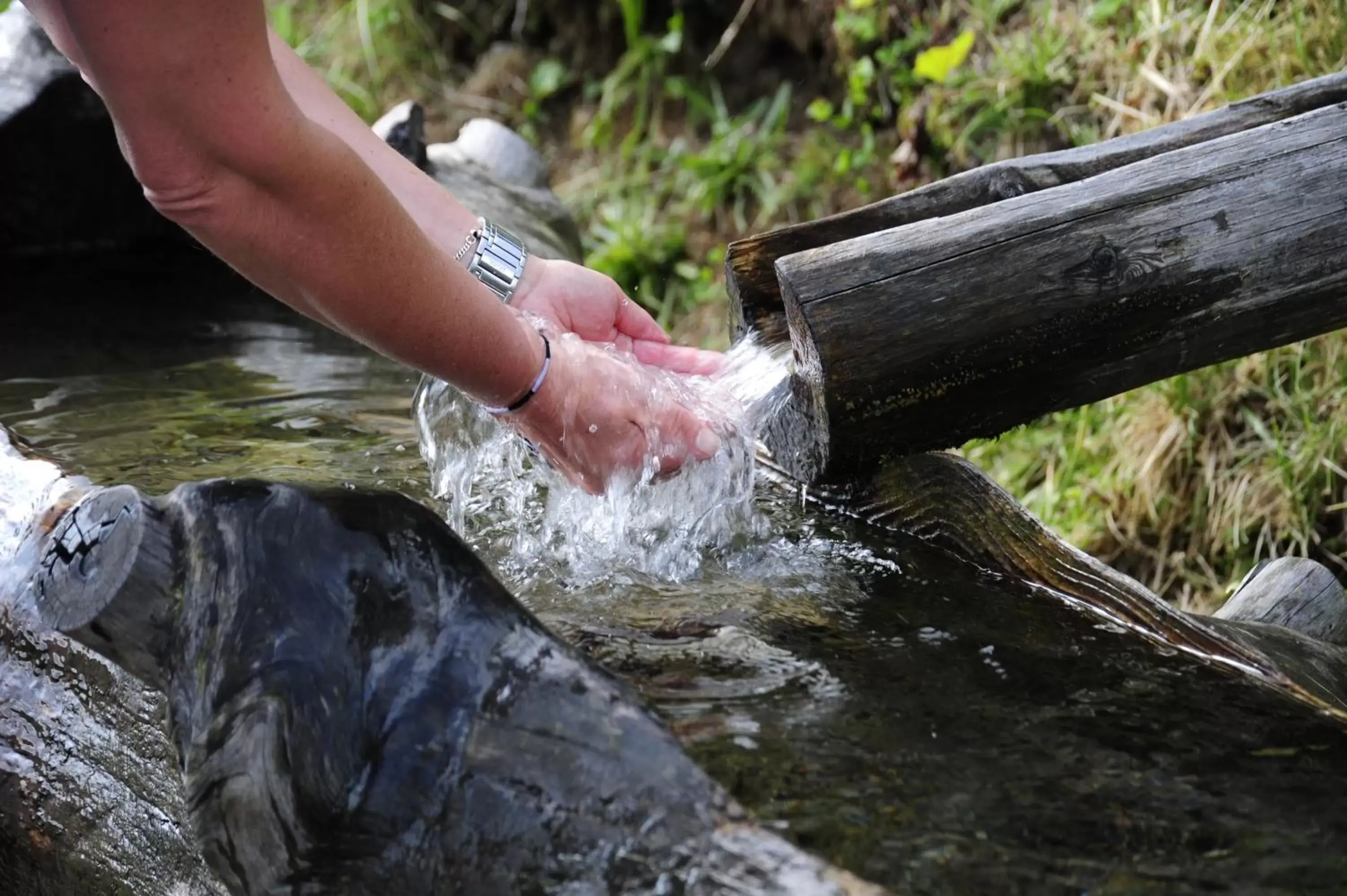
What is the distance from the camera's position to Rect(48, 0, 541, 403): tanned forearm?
1428 millimetres

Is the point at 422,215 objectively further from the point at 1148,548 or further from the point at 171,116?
the point at 1148,548

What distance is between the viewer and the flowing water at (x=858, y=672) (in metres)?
1.34

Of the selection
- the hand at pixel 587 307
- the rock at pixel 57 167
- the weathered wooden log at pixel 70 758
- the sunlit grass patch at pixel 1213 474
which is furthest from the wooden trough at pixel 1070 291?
the rock at pixel 57 167

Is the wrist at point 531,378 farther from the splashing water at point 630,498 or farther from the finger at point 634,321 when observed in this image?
the finger at point 634,321

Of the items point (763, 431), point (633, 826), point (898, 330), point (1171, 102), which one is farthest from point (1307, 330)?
point (1171, 102)

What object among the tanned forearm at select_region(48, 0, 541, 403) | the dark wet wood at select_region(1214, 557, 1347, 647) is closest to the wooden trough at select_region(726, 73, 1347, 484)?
the tanned forearm at select_region(48, 0, 541, 403)

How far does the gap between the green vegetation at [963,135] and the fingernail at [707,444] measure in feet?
6.04

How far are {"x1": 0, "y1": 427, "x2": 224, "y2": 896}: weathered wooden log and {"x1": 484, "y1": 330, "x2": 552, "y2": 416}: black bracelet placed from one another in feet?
1.98

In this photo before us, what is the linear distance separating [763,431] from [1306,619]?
3.64 feet

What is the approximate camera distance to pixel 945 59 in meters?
4.70

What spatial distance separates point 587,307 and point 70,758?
1.15 m

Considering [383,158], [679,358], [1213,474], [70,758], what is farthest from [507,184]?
[70,758]

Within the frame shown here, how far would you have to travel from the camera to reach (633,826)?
1327 millimetres

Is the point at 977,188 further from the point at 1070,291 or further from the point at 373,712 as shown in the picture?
the point at 373,712
